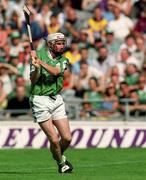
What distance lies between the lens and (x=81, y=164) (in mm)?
14750

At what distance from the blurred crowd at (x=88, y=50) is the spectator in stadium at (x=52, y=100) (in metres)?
6.50

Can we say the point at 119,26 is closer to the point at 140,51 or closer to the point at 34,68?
the point at 140,51

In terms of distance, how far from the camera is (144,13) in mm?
22844

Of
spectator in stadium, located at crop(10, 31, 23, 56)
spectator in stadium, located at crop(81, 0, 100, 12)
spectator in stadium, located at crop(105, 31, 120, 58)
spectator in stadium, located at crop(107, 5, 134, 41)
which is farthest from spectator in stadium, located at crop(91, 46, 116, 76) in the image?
spectator in stadium, located at crop(81, 0, 100, 12)

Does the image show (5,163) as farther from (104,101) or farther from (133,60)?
(133,60)

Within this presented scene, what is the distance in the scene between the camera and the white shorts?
12.6 m

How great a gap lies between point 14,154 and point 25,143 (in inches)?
90.6

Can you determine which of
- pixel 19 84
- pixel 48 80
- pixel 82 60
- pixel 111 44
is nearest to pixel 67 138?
pixel 48 80

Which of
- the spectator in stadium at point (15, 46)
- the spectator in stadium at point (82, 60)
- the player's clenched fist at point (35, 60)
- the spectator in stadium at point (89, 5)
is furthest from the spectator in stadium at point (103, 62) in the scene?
the player's clenched fist at point (35, 60)

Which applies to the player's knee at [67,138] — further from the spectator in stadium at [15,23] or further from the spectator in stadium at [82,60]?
the spectator in stadium at [15,23]

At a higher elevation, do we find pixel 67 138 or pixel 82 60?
pixel 67 138

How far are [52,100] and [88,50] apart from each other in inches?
364

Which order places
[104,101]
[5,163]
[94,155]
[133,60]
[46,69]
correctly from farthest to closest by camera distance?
[133,60]
[104,101]
[94,155]
[5,163]
[46,69]

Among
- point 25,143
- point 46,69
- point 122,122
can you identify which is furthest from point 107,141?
point 46,69
